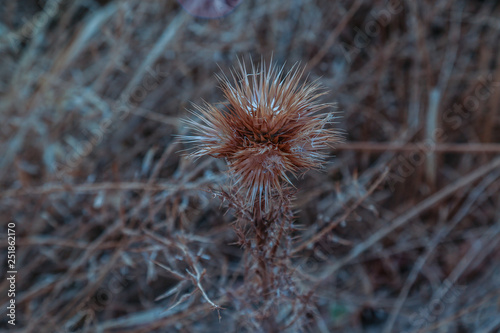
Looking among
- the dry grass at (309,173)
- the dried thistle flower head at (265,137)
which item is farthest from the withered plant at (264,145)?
the dry grass at (309,173)

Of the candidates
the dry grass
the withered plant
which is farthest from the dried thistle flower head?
the dry grass

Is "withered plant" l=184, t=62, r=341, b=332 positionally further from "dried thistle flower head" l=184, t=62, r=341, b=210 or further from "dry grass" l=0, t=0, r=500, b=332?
"dry grass" l=0, t=0, r=500, b=332

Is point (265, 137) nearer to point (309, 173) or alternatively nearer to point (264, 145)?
point (264, 145)

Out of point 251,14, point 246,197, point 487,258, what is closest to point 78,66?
point 251,14

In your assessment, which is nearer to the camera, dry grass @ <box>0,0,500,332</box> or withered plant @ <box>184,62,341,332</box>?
withered plant @ <box>184,62,341,332</box>

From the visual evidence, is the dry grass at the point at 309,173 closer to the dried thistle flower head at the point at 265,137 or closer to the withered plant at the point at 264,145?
the withered plant at the point at 264,145

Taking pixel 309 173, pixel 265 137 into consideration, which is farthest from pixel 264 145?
pixel 309 173

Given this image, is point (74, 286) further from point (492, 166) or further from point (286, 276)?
point (492, 166)

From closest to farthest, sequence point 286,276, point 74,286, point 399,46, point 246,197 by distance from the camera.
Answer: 1. point 246,197
2. point 286,276
3. point 74,286
4. point 399,46
